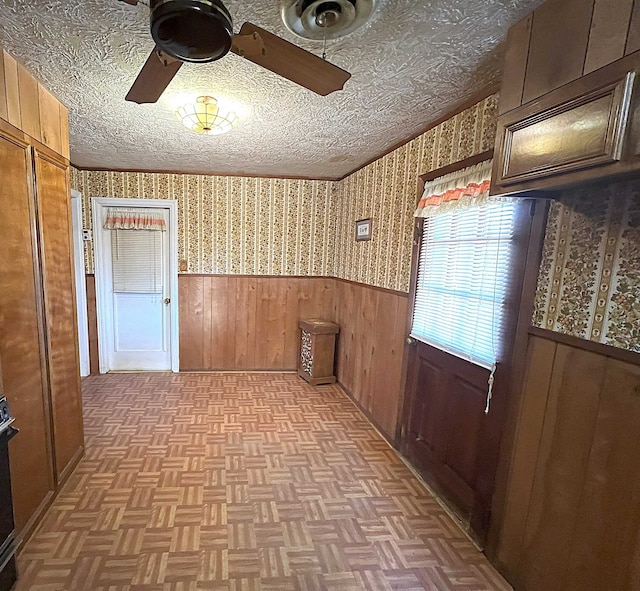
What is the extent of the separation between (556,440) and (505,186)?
1.02 metres

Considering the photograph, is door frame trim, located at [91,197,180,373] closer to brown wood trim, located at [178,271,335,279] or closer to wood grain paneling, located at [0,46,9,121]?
brown wood trim, located at [178,271,335,279]

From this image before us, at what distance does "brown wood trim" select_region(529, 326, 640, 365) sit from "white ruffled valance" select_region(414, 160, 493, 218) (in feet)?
2.32

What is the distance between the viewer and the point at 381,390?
2959 millimetres

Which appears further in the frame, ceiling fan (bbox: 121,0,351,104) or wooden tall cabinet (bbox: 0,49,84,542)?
wooden tall cabinet (bbox: 0,49,84,542)

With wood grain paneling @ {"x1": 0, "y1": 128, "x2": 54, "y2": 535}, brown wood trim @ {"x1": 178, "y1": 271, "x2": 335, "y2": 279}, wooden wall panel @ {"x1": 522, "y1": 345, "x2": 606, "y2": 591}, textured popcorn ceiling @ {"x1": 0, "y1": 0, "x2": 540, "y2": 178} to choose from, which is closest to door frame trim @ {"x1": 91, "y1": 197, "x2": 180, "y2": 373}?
brown wood trim @ {"x1": 178, "y1": 271, "x2": 335, "y2": 279}

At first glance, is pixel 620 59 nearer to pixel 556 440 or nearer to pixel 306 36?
pixel 306 36

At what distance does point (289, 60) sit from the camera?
1.20m

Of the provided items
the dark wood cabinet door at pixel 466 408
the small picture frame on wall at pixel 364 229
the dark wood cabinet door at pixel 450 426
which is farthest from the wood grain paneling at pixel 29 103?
the dark wood cabinet door at pixel 450 426

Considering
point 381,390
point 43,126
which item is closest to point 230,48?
point 43,126

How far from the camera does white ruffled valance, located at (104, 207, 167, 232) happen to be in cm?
387

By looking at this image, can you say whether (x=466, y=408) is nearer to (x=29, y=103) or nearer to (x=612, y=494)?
(x=612, y=494)

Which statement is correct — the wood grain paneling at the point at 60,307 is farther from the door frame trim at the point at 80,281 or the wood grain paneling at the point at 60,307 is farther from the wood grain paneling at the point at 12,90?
the door frame trim at the point at 80,281

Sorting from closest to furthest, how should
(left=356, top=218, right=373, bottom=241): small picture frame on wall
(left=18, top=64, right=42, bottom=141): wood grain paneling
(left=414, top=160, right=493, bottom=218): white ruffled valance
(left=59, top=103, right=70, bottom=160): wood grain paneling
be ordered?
(left=18, top=64, right=42, bottom=141): wood grain paneling → (left=414, top=160, right=493, bottom=218): white ruffled valance → (left=59, top=103, right=70, bottom=160): wood grain paneling → (left=356, top=218, right=373, bottom=241): small picture frame on wall

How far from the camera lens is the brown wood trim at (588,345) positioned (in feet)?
3.75
